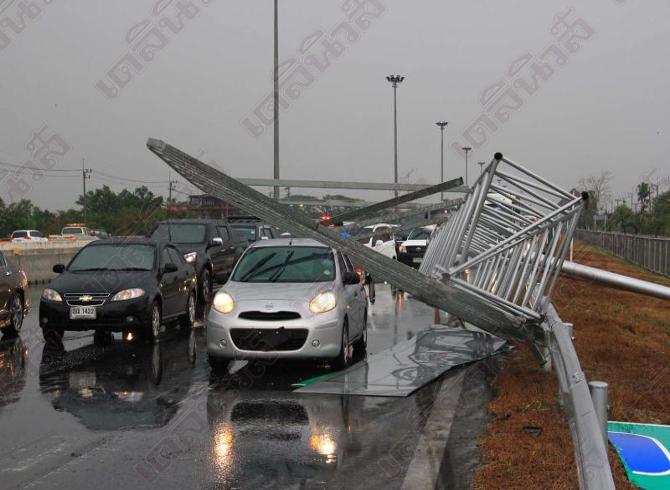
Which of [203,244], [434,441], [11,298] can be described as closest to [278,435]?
[434,441]

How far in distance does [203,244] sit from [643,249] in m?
21.8

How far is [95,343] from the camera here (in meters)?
12.6

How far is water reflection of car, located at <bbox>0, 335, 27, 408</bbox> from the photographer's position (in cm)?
861

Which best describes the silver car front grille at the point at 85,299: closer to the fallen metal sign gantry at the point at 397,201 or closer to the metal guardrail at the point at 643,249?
the fallen metal sign gantry at the point at 397,201

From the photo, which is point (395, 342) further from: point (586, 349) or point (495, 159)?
point (495, 159)

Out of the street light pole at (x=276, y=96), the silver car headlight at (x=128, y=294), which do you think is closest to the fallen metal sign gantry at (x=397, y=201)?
the silver car headlight at (x=128, y=294)

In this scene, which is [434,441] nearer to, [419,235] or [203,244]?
[203,244]

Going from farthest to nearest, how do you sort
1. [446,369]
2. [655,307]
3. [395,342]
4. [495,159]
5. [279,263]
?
1. [655,307]
2. [395,342]
3. [279,263]
4. [446,369]
5. [495,159]

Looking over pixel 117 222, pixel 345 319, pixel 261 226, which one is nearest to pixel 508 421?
pixel 345 319

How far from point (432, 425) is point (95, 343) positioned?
7.20m

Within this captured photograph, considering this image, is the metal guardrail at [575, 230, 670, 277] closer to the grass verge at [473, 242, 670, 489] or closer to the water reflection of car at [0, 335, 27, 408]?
the grass verge at [473, 242, 670, 489]

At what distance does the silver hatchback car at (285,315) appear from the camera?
9445 millimetres

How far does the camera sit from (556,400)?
7344 mm

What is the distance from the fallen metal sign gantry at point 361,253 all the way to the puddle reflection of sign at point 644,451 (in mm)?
1188
